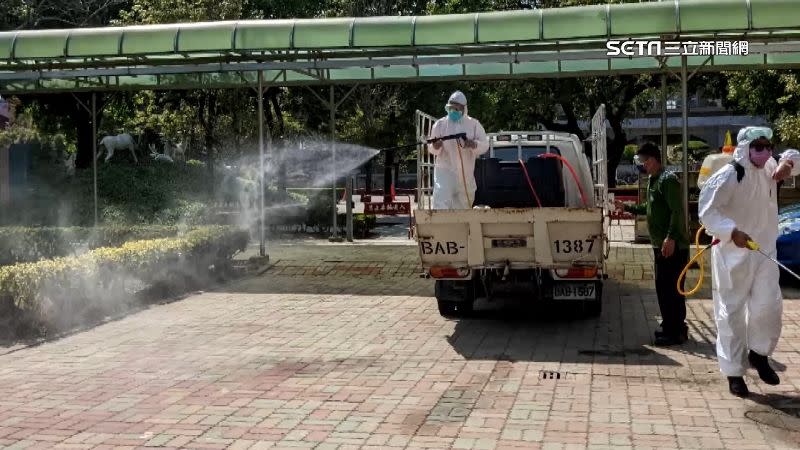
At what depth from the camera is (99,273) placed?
35.9 feet

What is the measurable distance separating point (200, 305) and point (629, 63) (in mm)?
8840

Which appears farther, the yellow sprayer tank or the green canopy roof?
the green canopy roof

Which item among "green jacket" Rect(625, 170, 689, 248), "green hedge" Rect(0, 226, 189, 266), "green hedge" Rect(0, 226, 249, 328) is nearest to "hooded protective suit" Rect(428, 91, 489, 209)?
"green jacket" Rect(625, 170, 689, 248)

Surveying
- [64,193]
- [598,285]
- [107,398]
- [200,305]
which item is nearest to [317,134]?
[64,193]

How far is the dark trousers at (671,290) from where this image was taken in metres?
8.84

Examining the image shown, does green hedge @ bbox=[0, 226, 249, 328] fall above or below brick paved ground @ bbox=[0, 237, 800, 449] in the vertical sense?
above

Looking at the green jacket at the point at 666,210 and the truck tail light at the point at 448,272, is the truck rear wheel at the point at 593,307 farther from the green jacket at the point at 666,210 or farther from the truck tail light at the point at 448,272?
the truck tail light at the point at 448,272

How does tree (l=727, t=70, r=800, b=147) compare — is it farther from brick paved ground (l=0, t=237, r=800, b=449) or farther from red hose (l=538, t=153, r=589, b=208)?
brick paved ground (l=0, t=237, r=800, b=449)

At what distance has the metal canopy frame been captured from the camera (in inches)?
504

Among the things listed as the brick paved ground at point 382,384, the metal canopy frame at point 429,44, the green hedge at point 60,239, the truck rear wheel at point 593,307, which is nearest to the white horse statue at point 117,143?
the metal canopy frame at point 429,44

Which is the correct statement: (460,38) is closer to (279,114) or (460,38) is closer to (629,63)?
(629,63)

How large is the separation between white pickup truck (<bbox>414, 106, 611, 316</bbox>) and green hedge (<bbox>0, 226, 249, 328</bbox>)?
156 inches

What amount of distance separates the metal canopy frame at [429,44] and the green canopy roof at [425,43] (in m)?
0.02

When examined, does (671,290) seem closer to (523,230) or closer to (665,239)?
(665,239)
